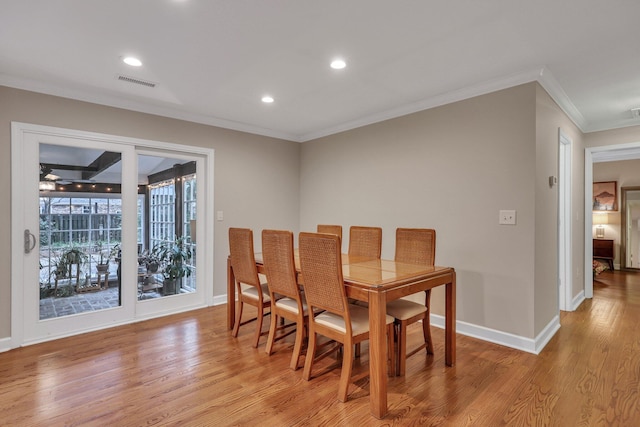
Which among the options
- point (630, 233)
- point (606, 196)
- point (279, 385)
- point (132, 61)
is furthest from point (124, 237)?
point (630, 233)

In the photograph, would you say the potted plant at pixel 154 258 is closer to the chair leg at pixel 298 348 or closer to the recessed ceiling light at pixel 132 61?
the recessed ceiling light at pixel 132 61

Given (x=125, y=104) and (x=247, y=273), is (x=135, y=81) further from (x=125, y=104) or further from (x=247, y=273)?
(x=247, y=273)

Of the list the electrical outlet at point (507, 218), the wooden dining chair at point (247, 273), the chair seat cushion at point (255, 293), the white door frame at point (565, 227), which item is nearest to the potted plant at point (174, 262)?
the wooden dining chair at point (247, 273)

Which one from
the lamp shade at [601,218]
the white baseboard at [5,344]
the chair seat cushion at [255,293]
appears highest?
the lamp shade at [601,218]

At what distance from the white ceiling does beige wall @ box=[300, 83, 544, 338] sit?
0.81 ft

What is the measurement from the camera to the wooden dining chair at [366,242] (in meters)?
3.29

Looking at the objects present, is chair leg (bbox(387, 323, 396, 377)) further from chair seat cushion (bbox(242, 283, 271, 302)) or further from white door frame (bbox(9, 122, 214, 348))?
white door frame (bbox(9, 122, 214, 348))

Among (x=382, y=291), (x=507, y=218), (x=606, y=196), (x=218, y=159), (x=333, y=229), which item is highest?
(x=218, y=159)

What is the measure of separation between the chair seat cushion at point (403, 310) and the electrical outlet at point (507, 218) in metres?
1.12

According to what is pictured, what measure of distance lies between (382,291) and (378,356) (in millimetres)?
374

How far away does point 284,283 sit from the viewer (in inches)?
103

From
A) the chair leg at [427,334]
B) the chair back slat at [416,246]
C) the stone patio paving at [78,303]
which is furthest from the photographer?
the stone patio paving at [78,303]

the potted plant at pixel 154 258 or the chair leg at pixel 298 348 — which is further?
the potted plant at pixel 154 258

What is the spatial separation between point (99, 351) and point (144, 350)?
378 millimetres
